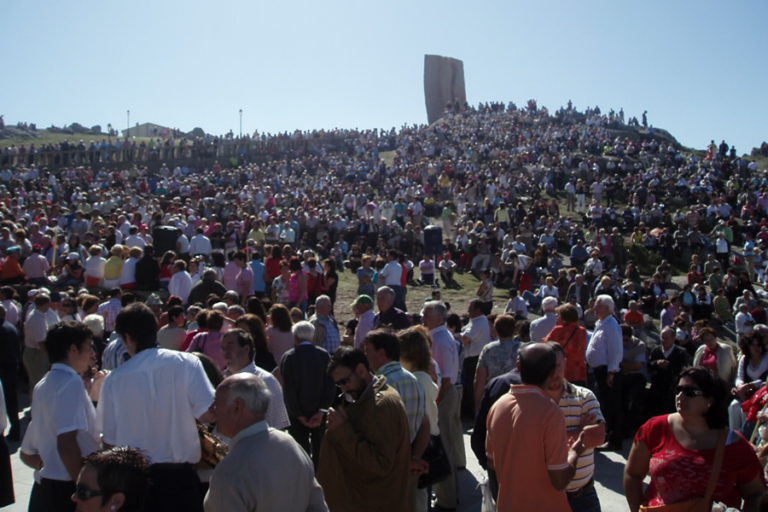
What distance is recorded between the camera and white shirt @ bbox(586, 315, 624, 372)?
295 inches

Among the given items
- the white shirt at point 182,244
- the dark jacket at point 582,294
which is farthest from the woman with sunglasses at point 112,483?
the dark jacket at point 582,294

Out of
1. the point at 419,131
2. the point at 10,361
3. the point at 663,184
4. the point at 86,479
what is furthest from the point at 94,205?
the point at 419,131

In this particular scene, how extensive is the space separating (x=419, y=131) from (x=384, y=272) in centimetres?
3603

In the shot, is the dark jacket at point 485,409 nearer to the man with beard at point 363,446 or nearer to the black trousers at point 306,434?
the man with beard at point 363,446

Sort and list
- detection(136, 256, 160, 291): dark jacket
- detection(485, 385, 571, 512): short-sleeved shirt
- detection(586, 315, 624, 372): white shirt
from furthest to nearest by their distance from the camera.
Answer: detection(136, 256, 160, 291): dark jacket → detection(586, 315, 624, 372): white shirt → detection(485, 385, 571, 512): short-sleeved shirt

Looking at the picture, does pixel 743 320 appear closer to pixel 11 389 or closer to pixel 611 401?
pixel 611 401

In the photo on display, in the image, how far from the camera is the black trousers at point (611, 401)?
24.7 feet

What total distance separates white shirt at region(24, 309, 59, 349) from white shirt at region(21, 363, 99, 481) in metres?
4.66

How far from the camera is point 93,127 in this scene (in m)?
63.1

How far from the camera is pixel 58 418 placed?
3730 millimetres

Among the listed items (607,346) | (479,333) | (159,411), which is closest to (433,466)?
(159,411)

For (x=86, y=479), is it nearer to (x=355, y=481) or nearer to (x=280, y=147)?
(x=355, y=481)

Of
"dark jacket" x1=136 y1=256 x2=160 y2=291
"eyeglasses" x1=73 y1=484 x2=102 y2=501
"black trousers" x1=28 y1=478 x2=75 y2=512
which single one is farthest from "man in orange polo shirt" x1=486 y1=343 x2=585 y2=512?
"dark jacket" x1=136 y1=256 x2=160 y2=291

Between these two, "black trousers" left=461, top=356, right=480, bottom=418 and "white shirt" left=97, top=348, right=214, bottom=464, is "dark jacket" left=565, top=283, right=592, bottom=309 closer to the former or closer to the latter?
"black trousers" left=461, top=356, right=480, bottom=418
